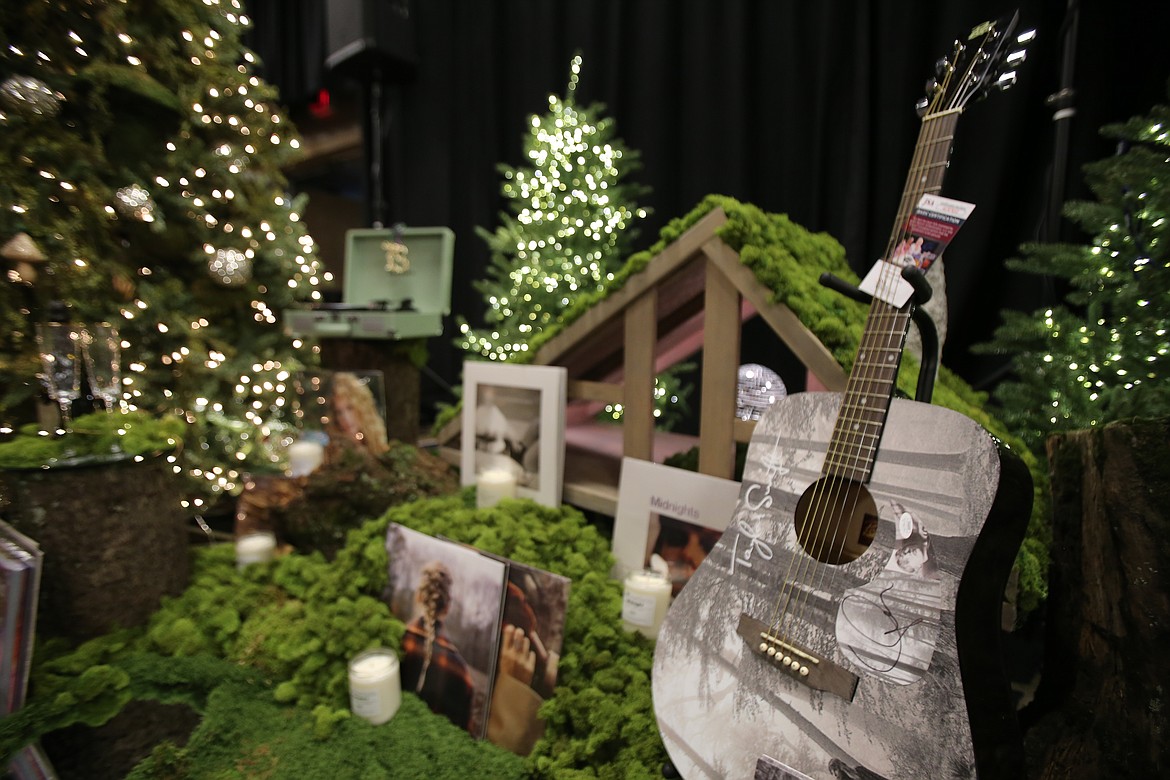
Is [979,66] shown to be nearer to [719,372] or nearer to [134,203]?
[719,372]

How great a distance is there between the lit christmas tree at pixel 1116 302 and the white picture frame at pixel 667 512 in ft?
2.18

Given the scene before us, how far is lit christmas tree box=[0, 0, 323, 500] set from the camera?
156cm

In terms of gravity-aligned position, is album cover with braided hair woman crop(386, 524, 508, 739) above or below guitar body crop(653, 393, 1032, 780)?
below

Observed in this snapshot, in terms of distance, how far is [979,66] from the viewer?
0.82 metres

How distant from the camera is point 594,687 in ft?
3.43

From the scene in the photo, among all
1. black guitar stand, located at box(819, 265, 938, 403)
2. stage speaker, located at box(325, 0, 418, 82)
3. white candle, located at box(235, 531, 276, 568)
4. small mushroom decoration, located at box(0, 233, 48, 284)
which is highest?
stage speaker, located at box(325, 0, 418, 82)

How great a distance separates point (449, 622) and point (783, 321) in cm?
96

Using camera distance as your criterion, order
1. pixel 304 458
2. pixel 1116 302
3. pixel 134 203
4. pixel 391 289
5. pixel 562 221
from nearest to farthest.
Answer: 1. pixel 1116 302
2. pixel 134 203
3. pixel 304 458
4. pixel 562 221
5. pixel 391 289

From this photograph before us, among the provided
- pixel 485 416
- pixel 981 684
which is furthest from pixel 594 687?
pixel 485 416

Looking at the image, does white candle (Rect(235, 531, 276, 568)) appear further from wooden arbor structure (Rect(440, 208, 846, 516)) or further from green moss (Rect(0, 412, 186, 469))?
wooden arbor structure (Rect(440, 208, 846, 516))

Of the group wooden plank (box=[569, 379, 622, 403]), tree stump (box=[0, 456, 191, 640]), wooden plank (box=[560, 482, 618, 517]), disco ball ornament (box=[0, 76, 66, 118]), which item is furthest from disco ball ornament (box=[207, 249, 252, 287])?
wooden plank (box=[560, 482, 618, 517])

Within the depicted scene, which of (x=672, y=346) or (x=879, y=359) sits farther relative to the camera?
(x=672, y=346)

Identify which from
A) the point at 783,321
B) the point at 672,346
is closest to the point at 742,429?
the point at 783,321
